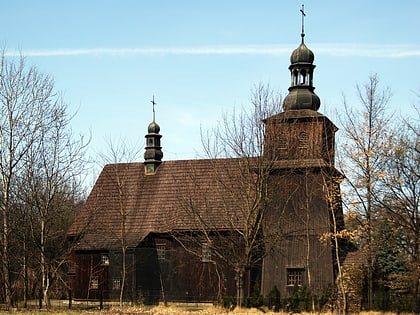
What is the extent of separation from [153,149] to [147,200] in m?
3.81

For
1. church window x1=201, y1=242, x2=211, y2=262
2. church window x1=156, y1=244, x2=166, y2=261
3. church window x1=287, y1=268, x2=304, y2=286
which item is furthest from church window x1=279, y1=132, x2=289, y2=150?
church window x1=156, y1=244, x2=166, y2=261

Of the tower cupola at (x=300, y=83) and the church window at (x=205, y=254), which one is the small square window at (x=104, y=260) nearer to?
the church window at (x=205, y=254)

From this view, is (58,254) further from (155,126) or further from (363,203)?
(363,203)

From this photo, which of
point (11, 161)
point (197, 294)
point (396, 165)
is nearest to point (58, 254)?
point (11, 161)

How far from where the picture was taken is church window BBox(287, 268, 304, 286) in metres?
32.3

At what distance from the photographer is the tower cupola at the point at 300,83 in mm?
33688

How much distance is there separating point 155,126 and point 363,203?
1911 centimetres

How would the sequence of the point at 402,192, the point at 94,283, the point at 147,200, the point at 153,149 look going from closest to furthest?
the point at 402,192 < the point at 94,283 < the point at 147,200 < the point at 153,149

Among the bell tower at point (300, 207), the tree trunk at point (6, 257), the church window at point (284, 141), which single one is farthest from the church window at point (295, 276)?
the tree trunk at point (6, 257)

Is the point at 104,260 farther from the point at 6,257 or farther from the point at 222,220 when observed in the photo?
the point at 6,257

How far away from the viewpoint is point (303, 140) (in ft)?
109

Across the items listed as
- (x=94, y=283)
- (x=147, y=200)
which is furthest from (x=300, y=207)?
(x=94, y=283)

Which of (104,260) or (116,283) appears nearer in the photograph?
(116,283)

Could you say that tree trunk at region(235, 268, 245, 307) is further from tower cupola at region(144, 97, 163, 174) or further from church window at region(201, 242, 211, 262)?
tower cupola at region(144, 97, 163, 174)
